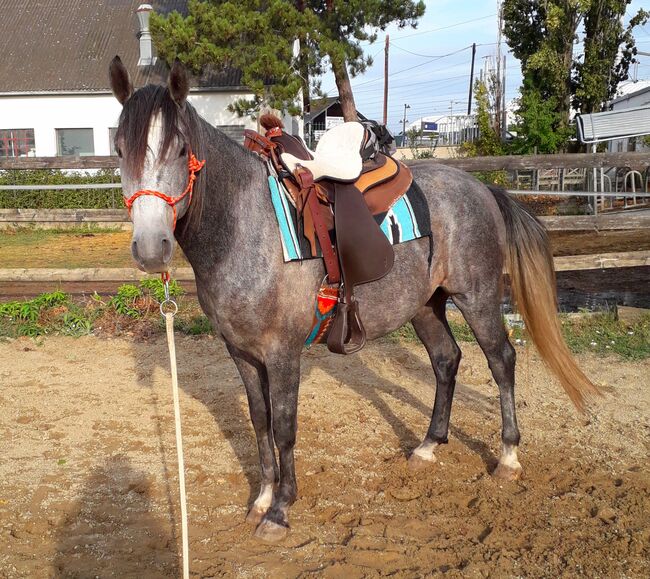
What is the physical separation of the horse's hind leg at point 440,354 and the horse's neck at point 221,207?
1.58 metres

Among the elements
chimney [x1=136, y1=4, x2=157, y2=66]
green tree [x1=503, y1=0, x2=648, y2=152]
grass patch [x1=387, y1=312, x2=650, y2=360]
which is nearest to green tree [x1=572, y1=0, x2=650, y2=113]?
green tree [x1=503, y1=0, x2=648, y2=152]

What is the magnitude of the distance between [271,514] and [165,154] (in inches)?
73.5

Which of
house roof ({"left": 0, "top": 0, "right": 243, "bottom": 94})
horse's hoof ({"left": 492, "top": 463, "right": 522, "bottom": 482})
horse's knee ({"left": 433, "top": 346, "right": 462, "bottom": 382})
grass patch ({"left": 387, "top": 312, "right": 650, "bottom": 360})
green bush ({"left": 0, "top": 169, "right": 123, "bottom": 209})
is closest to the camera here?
horse's hoof ({"left": 492, "top": 463, "right": 522, "bottom": 482})

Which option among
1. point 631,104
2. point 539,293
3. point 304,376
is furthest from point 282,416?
point 631,104

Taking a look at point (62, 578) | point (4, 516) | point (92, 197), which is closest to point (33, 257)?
point (92, 197)

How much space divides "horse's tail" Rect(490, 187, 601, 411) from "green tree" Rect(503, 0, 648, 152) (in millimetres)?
18129

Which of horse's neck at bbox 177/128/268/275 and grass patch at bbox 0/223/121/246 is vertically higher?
horse's neck at bbox 177/128/268/275

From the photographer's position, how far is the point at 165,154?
7.95 feet

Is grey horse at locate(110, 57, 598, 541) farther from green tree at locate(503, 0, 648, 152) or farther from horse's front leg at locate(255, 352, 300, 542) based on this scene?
green tree at locate(503, 0, 648, 152)

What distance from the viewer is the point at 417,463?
12.7 ft

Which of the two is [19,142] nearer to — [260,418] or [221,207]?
[260,418]

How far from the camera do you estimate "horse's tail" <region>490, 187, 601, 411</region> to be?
4.00m

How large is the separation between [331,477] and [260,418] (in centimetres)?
67

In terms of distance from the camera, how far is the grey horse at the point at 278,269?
7.94 feet
